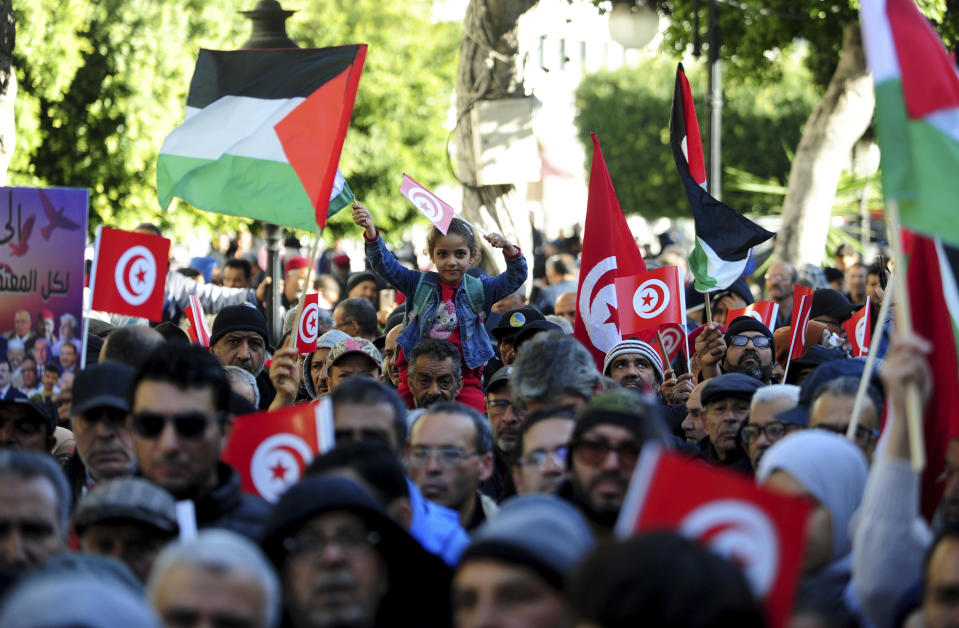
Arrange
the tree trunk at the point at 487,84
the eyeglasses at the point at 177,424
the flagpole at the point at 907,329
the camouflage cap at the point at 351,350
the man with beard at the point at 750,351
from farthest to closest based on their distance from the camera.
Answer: the tree trunk at the point at 487,84
the man with beard at the point at 750,351
the camouflage cap at the point at 351,350
the eyeglasses at the point at 177,424
the flagpole at the point at 907,329

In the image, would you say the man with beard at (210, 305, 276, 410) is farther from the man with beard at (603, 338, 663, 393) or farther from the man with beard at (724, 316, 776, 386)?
the man with beard at (724, 316, 776, 386)

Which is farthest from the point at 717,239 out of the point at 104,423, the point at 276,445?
the point at 104,423

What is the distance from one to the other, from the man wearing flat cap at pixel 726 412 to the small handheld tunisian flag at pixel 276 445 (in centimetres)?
217

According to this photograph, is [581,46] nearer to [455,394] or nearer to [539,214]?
[539,214]

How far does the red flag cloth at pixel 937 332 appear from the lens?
16.9ft

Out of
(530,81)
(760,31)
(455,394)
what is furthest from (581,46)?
(455,394)

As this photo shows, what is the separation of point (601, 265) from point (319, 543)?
5.30 m

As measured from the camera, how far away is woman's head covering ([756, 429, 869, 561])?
4.32m

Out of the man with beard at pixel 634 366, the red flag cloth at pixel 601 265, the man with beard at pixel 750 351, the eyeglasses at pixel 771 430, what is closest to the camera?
the eyeglasses at pixel 771 430

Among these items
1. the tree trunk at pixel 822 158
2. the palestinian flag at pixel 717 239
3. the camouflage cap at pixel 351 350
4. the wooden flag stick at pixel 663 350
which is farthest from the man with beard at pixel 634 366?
the tree trunk at pixel 822 158

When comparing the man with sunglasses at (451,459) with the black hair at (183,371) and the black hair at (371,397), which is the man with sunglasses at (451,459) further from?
the black hair at (183,371)

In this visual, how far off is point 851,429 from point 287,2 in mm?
27816

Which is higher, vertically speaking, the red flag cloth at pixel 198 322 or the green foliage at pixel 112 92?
the green foliage at pixel 112 92

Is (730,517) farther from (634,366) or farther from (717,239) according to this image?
(717,239)
